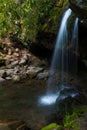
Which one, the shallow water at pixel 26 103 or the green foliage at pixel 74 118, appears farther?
the shallow water at pixel 26 103

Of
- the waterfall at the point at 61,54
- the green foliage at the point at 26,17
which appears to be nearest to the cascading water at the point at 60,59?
the waterfall at the point at 61,54

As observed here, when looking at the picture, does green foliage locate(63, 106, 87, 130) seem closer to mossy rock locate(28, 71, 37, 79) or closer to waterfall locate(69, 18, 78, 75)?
waterfall locate(69, 18, 78, 75)

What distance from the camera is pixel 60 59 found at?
38.5 feet

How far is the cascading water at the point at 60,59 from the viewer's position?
962cm

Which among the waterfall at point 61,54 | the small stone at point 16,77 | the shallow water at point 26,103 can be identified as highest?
the waterfall at point 61,54

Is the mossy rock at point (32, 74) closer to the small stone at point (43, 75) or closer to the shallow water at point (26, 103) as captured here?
the small stone at point (43, 75)

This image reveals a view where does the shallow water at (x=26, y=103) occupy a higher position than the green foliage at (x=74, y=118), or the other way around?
the green foliage at (x=74, y=118)

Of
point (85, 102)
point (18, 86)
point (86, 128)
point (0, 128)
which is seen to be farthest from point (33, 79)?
point (86, 128)

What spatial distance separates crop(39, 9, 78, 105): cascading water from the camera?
31.6 ft

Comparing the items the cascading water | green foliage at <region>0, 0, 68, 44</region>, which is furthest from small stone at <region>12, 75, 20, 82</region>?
green foliage at <region>0, 0, 68, 44</region>

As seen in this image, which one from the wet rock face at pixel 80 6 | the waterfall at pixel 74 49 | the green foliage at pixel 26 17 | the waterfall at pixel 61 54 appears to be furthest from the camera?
the green foliage at pixel 26 17

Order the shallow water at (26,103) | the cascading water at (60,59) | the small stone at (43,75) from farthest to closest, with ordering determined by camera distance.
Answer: the small stone at (43,75)
the cascading water at (60,59)
the shallow water at (26,103)

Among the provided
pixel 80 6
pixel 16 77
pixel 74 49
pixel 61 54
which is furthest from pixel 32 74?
pixel 80 6

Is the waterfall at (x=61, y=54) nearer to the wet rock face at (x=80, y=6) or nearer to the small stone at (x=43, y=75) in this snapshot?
the small stone at (x=43, y=75)
